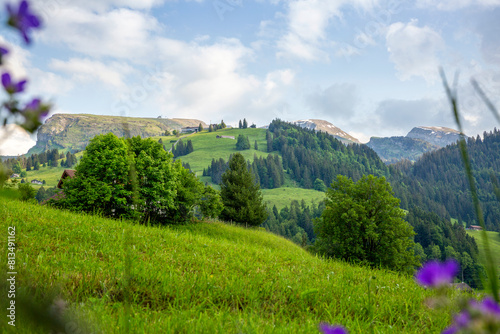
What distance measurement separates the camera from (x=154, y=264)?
6.13 metres

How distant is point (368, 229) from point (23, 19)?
1273 inches

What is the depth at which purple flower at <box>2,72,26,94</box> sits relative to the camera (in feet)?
2.95

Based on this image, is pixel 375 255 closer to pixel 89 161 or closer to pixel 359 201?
pixel 359 201

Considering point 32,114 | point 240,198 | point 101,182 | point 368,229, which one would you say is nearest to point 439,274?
point 32,114

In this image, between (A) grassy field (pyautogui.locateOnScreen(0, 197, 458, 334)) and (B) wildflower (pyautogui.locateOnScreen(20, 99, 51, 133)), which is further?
(A) grassy field (pyautogui.locateOnScreen(0, 197, 458, 334))

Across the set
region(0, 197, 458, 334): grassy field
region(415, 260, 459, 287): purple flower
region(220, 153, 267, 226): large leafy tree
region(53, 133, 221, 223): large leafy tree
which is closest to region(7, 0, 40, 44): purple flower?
region(415, 260, 459, 287): purple flower

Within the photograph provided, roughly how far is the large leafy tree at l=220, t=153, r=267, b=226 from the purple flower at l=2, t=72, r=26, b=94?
44478mm

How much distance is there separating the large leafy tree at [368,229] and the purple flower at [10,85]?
3107 centimetres

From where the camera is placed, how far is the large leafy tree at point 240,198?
1788 inches

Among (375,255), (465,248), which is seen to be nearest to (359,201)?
(375,255)

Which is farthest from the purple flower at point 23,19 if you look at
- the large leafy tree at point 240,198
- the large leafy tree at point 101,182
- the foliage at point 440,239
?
the foliage at point 440,239

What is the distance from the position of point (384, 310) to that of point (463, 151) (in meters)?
5.03

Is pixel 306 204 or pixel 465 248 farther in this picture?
pixel 306 204

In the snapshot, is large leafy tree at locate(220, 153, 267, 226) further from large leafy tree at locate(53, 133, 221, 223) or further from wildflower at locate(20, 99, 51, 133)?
wildflower at locate(20, 99, 51, 133)
